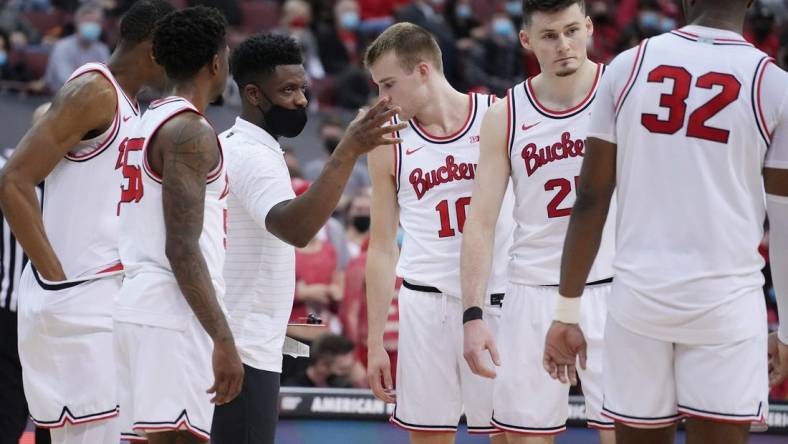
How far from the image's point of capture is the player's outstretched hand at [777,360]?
4066 millimetres

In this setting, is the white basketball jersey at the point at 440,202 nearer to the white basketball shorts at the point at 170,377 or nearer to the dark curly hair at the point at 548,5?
the dark curly hair at the point at 548,5

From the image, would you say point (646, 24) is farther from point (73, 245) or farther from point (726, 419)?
point (726, 419)

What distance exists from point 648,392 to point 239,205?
199cm

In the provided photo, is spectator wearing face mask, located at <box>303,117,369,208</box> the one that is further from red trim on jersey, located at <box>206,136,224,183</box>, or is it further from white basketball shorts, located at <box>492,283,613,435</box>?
red trim on jersey, located at <box>206,136,224,183</box>

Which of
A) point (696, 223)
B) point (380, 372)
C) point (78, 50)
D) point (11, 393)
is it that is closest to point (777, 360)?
point (696, 223)

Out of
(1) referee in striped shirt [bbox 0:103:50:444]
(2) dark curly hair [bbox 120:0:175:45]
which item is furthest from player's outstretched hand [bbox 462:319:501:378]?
(1) referee in striped shirt [bbox 0:103:50:444]

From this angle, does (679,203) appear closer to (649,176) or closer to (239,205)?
(649,176)

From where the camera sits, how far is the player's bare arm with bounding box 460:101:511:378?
507 centimetres

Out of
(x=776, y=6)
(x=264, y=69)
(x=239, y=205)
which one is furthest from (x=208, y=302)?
(x=776, y=6)

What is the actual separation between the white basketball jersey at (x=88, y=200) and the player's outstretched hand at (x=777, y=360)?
265 centimetres

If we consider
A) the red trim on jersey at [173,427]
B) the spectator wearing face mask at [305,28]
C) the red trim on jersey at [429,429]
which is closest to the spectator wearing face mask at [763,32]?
the spectator wearing face mask at [305,28]

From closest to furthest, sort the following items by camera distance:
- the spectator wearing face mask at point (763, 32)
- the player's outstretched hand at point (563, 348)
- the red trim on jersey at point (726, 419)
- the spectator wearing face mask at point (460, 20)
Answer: the red trim on jersey at point (726, 419) → the player's outstretched hand at point (563, 348) → the spectator wearing face mask at point (763, 32) → the spectator wearing face mask at point (460, 20)

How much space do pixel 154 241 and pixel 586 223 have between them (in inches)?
61.7

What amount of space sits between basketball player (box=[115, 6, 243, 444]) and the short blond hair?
4.29ft
